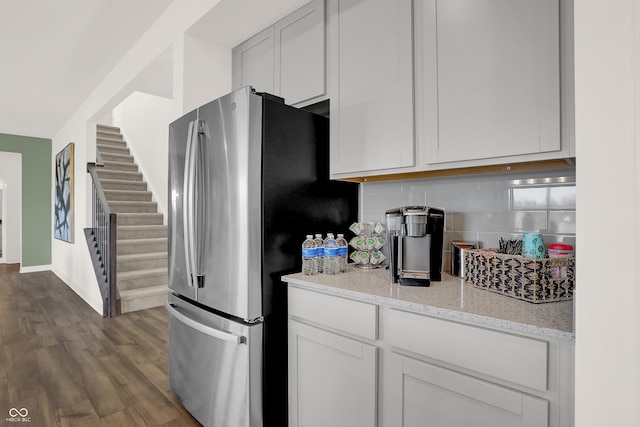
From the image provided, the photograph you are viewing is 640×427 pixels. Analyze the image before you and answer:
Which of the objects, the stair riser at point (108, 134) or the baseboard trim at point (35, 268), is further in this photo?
the stair riser at point (108, 134)

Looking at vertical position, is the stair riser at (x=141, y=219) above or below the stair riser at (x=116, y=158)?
below

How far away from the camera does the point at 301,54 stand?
200cm

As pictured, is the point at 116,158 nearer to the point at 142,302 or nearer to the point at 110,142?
the point at 110,142

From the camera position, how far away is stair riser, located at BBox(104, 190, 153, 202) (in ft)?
17.9

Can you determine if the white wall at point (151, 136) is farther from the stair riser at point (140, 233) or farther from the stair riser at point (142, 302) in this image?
the stair riser at point (142, 302)

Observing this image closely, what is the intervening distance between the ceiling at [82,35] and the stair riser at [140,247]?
79.8 inches

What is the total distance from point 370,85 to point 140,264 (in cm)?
415

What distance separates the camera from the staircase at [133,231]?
14.0 ft

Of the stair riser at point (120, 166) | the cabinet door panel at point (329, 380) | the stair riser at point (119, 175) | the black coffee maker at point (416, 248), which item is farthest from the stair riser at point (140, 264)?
the black coffee maker at point (416, 248)

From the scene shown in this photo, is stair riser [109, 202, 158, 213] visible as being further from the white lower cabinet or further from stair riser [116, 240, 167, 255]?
the white lower cabinet

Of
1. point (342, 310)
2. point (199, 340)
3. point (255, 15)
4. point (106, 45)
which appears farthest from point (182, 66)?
point (342, 310)

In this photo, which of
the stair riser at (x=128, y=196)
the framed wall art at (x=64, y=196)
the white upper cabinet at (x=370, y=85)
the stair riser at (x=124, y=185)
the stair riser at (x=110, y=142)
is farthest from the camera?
the stair riser at (x=110, y=142)

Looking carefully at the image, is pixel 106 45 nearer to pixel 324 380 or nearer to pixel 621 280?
pixel 324 380

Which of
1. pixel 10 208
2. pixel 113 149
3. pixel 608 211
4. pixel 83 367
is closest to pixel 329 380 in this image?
pixel 608 211
